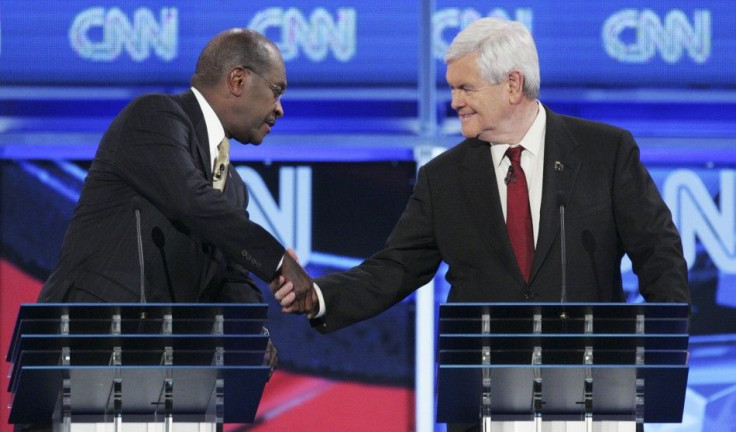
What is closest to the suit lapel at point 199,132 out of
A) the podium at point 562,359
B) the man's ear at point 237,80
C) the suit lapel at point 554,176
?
the man's ear at point 237,80

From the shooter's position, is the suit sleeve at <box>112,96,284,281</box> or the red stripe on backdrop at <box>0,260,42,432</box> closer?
the suit sleeve at <box>112,96,284,281</box>

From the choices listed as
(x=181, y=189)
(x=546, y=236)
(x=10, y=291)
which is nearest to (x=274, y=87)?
(x=181, y=189)

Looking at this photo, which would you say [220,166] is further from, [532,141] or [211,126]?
[532,141]

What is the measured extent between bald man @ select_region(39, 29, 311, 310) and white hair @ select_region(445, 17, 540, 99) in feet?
2.41

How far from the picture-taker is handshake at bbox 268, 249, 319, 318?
3518mm

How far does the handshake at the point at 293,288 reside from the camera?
3518 mm

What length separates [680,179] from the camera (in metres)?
5.36

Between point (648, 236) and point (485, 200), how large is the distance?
0.44 meters

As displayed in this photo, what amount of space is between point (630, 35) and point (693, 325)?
1.20 meters

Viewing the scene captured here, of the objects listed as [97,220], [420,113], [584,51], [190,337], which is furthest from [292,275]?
[584,51]

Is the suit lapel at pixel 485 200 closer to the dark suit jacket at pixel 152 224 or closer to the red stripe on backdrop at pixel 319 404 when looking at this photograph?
the dark suit jacket at pixel 152 224

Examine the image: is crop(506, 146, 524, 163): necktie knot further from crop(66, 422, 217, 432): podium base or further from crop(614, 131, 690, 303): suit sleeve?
crop(66, 422, 217, 432): podium base

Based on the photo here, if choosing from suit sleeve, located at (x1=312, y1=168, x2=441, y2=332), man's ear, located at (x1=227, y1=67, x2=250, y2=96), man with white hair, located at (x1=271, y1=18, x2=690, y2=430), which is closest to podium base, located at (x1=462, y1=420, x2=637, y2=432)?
man with white hair, located at (x1=271, y1=18, x2=690, y2=430)

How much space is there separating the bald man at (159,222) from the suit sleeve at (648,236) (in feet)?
2.84
